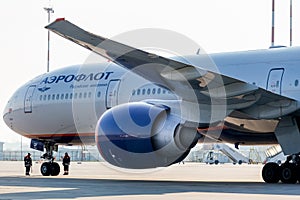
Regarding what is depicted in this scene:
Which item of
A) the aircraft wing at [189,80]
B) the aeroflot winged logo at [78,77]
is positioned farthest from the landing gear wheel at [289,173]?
the aeroflot winged logo at [78,77]

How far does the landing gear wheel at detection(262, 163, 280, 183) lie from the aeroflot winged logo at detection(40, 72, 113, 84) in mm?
7209

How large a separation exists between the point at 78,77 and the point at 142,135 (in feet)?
23.4

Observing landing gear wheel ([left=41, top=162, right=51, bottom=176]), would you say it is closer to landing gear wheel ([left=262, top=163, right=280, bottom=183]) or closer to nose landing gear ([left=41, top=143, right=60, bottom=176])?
nose landing gear ([left=41, top=143, right=60, bottom=176])

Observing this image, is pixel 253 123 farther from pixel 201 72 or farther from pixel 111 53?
pixel 111 53

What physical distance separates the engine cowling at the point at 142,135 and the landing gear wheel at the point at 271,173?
244 cm

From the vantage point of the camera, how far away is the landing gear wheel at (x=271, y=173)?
846 inches

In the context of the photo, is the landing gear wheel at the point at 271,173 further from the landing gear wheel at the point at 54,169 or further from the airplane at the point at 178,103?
the landing gear wheel at the point at 54,169

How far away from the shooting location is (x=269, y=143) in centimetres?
2316

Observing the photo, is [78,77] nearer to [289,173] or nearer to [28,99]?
[28,99]

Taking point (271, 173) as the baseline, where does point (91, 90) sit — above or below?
above

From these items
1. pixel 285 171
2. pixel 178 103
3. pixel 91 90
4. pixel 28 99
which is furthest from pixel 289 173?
pixel 28 99

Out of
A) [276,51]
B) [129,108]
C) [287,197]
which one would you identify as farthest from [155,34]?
[287,197]

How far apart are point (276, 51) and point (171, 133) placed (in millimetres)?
4128

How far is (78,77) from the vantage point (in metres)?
27.3
